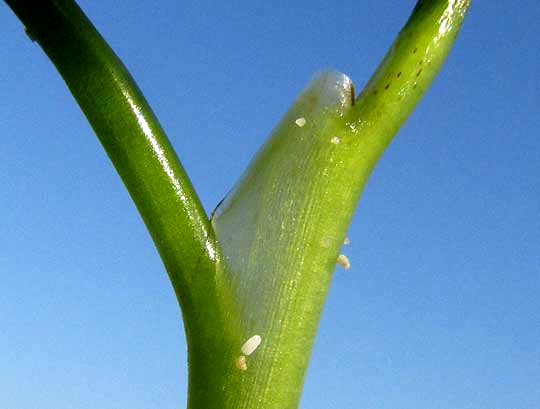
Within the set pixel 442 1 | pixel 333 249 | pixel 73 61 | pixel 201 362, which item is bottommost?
pixel 201 362

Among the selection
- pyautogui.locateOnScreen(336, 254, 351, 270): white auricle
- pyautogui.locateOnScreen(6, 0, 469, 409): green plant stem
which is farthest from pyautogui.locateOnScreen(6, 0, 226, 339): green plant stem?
pyautogui.locateOnScreen(336, 254, 351, 270): white auricle

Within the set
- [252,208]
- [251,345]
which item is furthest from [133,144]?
[251,345]

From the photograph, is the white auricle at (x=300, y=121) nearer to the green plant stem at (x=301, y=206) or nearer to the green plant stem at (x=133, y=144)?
the green plant stem at (x=301, y=206)

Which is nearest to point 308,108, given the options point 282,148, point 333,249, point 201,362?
point 282,148

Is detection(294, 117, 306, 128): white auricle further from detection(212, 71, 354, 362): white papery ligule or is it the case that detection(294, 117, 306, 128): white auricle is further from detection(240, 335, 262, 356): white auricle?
detection(240, 335, 262, 356): white auricle

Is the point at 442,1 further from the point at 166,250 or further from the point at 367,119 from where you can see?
the point at 166,250

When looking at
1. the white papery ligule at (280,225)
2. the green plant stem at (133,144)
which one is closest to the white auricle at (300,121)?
the white papery ligule at (280,225)
